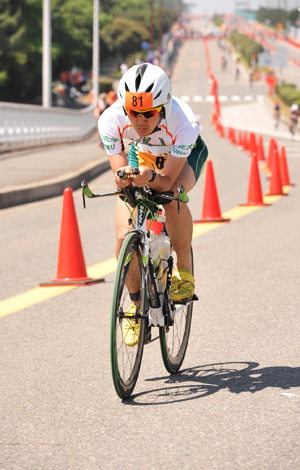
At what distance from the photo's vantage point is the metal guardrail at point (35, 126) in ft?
74.8

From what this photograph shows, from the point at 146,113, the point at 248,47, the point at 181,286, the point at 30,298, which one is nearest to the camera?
the point at 146,113

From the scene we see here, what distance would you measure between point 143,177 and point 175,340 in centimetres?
124

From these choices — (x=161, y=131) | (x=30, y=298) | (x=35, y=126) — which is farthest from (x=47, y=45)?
(x=161, y=131)

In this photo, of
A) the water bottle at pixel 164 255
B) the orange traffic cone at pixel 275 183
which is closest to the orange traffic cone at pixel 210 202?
the orange traffic cone at pixel 275 183

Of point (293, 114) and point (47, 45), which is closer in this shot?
point (47, 45)

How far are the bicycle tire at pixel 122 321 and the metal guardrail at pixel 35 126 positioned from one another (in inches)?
710

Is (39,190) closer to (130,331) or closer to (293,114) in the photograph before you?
(130,331)

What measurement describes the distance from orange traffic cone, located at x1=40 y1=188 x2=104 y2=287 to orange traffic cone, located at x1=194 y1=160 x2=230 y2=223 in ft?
13.1

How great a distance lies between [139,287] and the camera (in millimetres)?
4664

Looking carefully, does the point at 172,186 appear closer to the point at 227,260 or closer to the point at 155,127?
the point at 155,127

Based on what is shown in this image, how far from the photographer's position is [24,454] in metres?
3.84

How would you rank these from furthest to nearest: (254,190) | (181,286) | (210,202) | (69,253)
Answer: (254,190) → (210,202) → (69,253) → (181,286)

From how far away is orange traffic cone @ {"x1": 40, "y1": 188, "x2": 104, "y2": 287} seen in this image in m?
7.85

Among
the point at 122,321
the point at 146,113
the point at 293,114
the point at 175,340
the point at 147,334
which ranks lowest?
the point at 293,114
